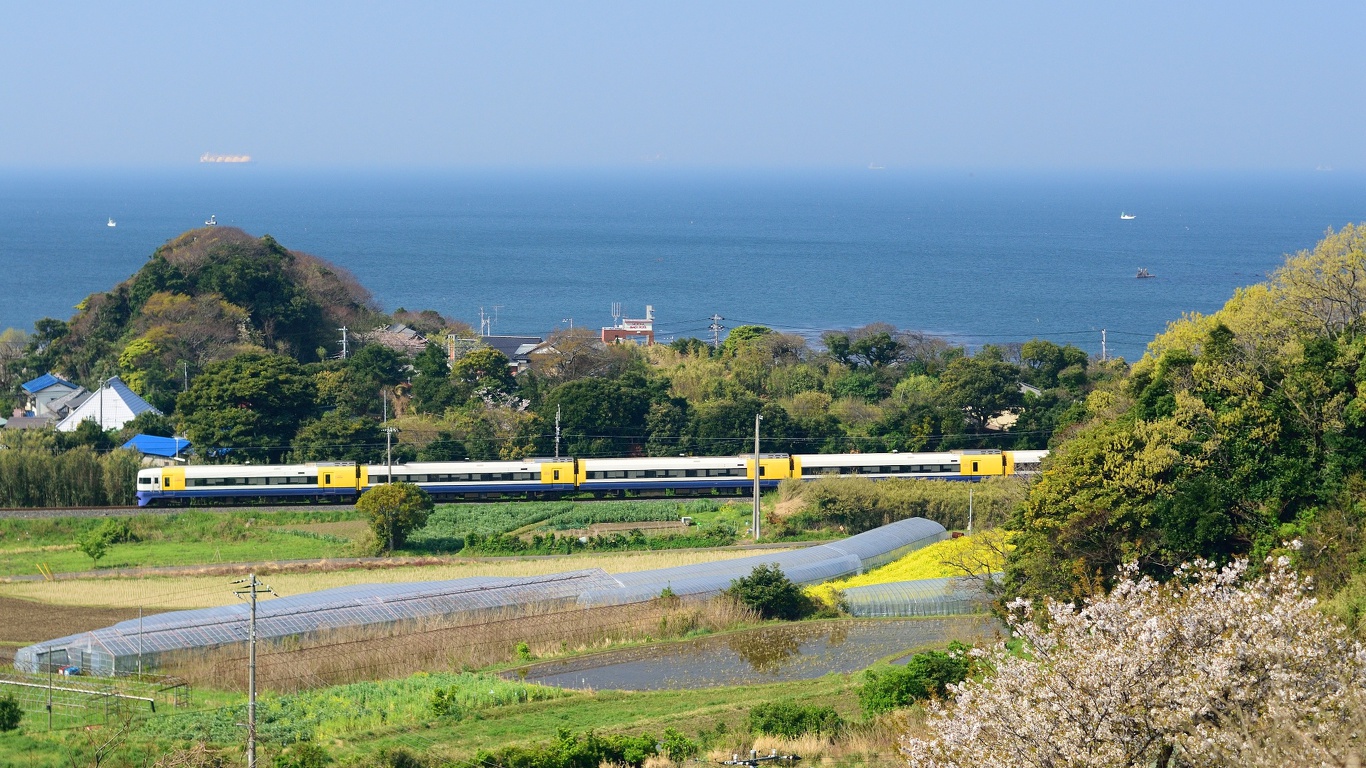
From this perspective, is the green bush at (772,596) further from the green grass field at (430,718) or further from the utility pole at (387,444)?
the utility pole at (387,444)

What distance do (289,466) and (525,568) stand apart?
12257mm

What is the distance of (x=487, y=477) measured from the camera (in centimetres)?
4625

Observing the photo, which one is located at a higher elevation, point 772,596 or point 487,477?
point 487,477

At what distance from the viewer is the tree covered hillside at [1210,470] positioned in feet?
90.8

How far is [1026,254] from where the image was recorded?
155 metres

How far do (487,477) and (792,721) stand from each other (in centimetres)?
2635

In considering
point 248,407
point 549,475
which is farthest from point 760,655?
point 248,407

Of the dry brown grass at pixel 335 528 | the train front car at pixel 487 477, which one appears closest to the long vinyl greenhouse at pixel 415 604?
the dry brown grass at pixel 335 528

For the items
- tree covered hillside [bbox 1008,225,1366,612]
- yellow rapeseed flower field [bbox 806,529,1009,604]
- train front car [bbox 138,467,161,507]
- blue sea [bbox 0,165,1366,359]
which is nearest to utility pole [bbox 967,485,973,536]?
yellow rapeseed flower field [bbox 806,529,1009,604]

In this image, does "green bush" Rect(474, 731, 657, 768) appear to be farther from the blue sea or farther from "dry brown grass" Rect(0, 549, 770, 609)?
the blue sea

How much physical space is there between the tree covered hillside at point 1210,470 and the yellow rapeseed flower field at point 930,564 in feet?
8.77

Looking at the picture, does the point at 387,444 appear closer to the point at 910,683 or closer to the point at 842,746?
the point at 910,683

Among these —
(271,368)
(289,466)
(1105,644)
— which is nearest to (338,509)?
(289,466)

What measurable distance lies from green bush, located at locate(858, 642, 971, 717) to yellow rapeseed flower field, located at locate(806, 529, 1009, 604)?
8495mm
